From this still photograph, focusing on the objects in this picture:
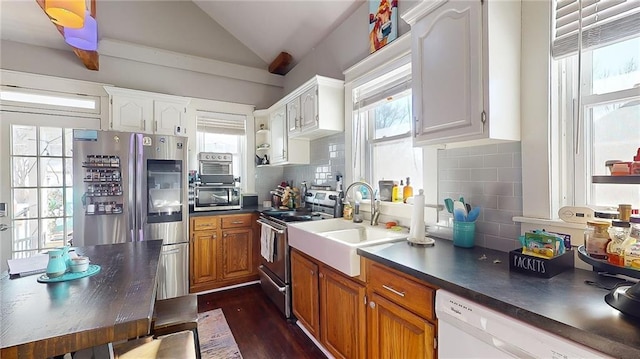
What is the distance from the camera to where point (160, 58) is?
3580mm

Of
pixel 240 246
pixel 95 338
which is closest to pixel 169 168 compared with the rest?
pixel 240 246

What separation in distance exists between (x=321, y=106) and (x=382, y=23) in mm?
877

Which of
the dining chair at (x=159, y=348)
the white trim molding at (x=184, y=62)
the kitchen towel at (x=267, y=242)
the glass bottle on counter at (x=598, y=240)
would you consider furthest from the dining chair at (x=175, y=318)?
the white trim molding at (x=184, y=62)

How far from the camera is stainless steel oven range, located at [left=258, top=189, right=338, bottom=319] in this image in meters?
2.55

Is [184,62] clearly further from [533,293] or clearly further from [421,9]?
[533,293]

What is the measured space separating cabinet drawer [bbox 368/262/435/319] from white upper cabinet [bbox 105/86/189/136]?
10.1ft

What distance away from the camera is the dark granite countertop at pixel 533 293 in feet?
2.36

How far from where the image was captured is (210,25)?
395 cm

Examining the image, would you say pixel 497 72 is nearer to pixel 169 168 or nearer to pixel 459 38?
pixel 459 38

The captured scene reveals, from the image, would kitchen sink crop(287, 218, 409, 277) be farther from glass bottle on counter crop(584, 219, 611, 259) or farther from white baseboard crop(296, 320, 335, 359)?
glass bottle on counter crop(584, 219, 611, 259)

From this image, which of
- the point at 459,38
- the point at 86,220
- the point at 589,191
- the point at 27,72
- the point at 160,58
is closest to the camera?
the point at 589,191

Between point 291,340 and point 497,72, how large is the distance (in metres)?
2.33

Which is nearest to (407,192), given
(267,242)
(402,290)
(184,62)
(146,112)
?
(402,290)

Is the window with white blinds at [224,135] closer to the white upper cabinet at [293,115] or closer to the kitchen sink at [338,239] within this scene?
the white upper cabinet at [293,115]
